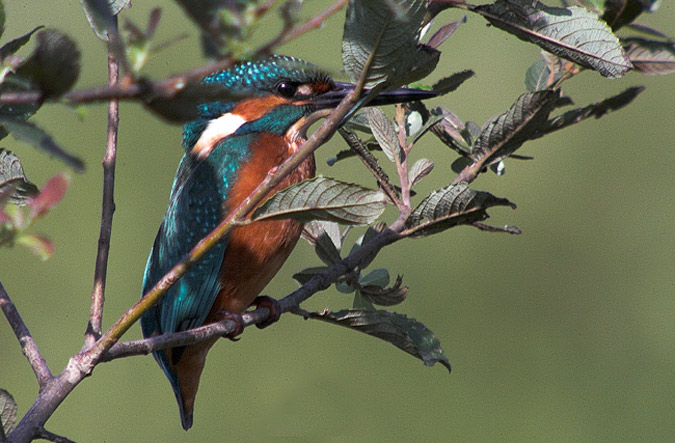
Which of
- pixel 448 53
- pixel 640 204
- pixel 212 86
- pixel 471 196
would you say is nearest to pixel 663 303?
pixel 640 204

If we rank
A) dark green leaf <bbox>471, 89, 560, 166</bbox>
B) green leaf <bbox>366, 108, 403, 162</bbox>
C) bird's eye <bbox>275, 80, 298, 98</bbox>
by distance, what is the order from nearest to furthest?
dark green leaf <bbox>471, 89, 560, 166</bbox>
green leaf <bbox>366, 108, 403, 162</bbox>
bird's eye <bbox>275, 80, 298, 98</bbox>

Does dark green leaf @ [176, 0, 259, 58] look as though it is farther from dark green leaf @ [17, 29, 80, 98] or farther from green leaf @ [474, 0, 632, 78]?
green leaf @ [474, 0, 632, 78]

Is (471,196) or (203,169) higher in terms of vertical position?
(471,196)

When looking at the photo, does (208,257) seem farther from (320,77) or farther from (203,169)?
(320,77)

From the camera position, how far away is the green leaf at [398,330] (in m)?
0.95

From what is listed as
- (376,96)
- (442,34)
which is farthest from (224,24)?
(442,34)

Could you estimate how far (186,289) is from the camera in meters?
1.21

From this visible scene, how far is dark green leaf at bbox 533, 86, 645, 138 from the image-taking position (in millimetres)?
951

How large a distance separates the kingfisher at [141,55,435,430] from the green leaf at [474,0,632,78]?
1.68ft

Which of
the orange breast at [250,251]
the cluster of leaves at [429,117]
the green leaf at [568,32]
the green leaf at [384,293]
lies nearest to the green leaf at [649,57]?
the cluster of leaves at [429,117]

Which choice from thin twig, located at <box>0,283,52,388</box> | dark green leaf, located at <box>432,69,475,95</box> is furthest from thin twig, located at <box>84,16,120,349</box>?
dark green leaf, located at <box>432,69,475,95</box>

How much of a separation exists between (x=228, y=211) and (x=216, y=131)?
0.67 feet

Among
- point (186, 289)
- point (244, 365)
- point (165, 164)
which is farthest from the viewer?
point (165, 164)

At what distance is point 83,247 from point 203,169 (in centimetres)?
121
